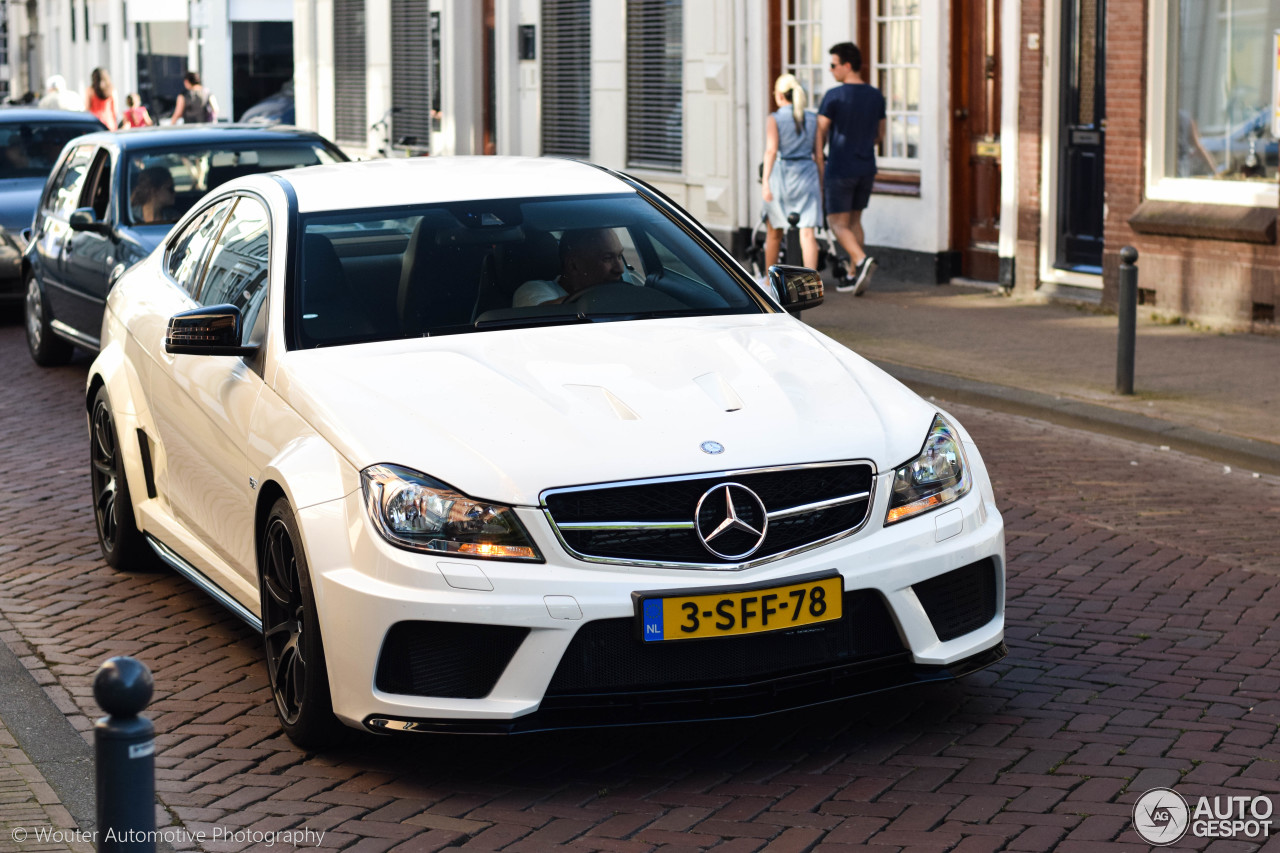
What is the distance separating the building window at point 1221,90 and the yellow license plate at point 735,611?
377 inches

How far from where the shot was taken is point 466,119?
2689 centimetres

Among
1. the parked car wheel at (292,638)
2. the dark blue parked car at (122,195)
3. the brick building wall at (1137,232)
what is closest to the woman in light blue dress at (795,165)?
the brick building wall at (1137,232)

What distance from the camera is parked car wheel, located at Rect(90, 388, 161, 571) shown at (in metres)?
7.18

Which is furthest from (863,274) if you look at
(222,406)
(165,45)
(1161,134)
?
(165,45)

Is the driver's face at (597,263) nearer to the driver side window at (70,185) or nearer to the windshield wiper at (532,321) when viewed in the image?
the windshield wiper at (532,321)

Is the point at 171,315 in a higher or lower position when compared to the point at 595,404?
higher

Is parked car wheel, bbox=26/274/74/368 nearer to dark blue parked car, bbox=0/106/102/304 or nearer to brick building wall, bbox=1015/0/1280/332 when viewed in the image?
dark blue parked car, bbox=0/106/102/304

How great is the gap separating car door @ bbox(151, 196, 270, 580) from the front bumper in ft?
2.44

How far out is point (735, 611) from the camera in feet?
15.3

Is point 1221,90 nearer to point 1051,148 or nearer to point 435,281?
point 1051,148

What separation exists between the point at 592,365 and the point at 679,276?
0.95m

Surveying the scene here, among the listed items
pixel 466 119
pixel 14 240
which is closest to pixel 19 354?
pixel 14 240

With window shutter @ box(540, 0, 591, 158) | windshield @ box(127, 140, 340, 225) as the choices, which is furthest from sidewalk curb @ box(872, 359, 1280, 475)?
window shutter @ box(540, 0, 591, 158)

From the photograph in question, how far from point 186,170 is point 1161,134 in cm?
690
